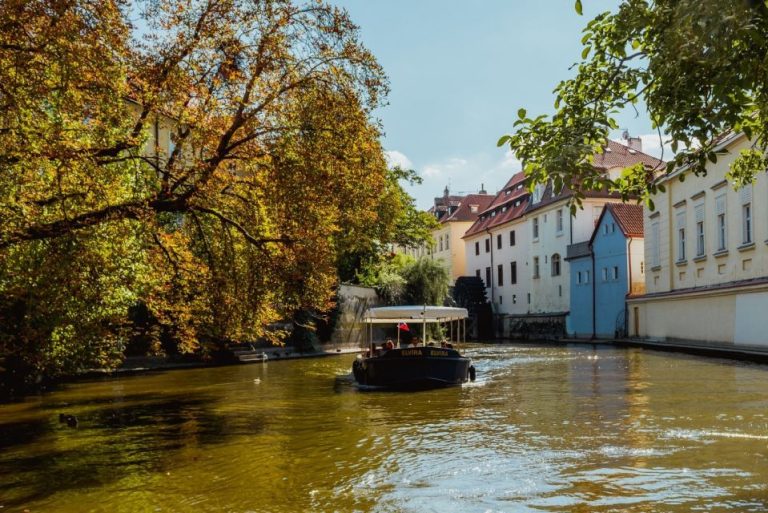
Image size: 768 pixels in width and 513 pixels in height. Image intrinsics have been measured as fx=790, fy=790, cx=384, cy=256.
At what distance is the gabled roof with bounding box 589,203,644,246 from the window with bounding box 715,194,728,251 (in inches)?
531

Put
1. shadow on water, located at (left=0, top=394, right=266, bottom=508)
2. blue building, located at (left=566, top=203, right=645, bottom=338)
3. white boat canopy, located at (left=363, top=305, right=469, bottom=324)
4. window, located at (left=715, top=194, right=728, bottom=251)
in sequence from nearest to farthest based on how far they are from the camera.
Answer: shadow on water, located at (left=0, top=394, right=266, bottom=508) < white boat canopy, located at (left=363, top=305, right=469, bottom=324) < window, located at (left=715, top=194, right=728, bottom=251) < blue building, located at (left=566, top=203, right=645, bottom=338)

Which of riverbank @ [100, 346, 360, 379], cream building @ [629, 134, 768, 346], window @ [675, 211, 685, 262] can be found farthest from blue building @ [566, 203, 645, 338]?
riverbank @ [100, 346, 360, 379]

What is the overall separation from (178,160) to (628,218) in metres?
37.3

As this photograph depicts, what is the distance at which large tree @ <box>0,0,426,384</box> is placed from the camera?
11.0 meters

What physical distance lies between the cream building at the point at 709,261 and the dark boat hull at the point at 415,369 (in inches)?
433

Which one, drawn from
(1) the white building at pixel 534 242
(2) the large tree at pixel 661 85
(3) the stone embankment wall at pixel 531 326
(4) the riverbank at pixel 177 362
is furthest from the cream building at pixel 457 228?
(2) the large tree at pixel 661 85

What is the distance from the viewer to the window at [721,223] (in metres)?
31.5

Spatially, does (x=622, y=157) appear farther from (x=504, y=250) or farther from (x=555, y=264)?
(x=504, y=250)

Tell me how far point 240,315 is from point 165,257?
2.04m

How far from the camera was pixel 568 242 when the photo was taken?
182 ft

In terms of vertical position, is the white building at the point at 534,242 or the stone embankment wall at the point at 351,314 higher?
the white building at the point at 534,242

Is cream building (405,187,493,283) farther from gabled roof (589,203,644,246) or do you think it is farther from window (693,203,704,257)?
window (693,203,704,257)

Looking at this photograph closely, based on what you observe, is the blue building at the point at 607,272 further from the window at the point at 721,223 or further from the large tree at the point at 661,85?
the large tree at the point at 661,85

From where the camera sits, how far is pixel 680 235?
121 feet
